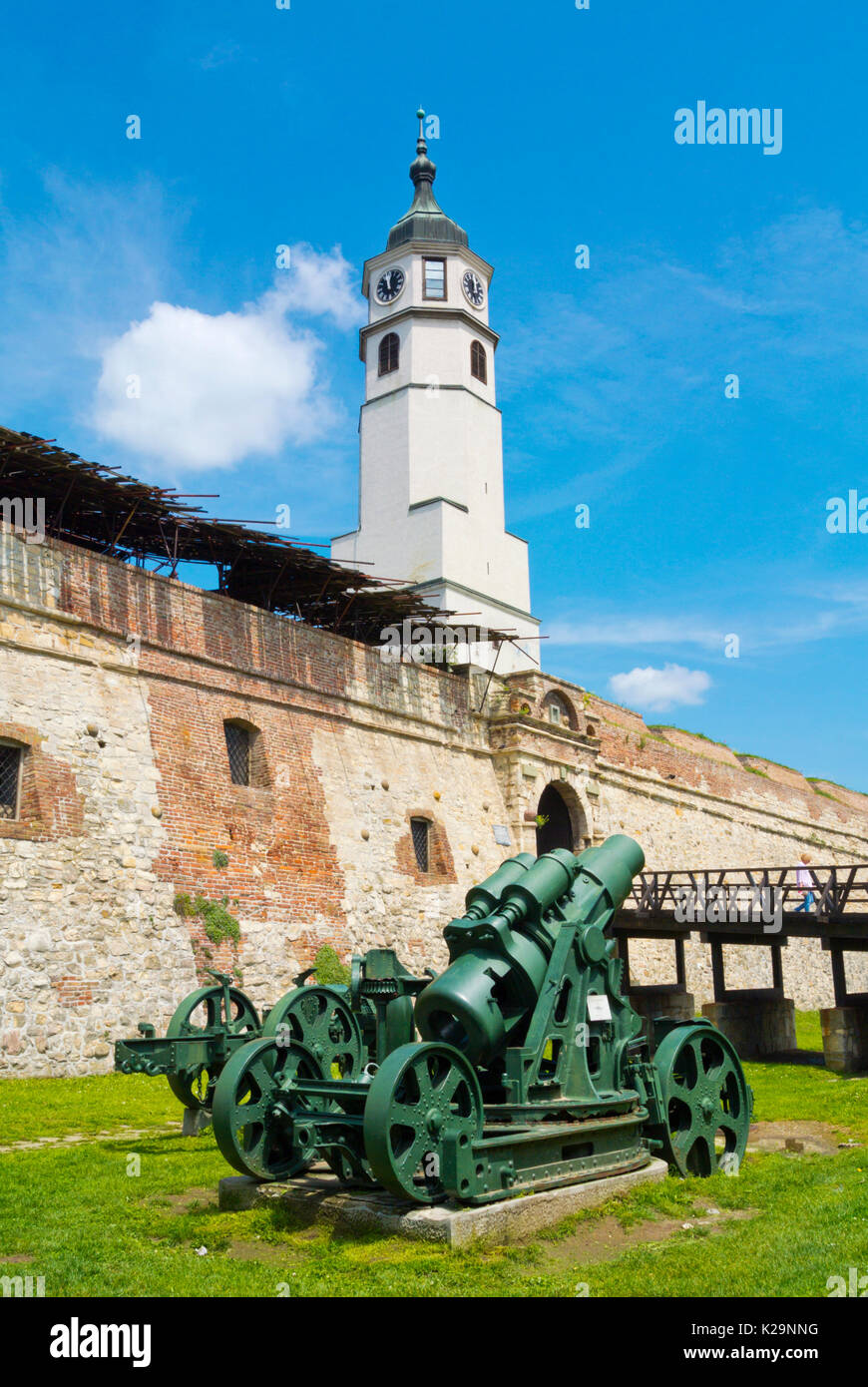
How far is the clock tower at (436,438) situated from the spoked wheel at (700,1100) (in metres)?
19.0

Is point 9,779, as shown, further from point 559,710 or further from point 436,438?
point 436,438

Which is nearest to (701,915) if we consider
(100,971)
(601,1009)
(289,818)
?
(289,818)

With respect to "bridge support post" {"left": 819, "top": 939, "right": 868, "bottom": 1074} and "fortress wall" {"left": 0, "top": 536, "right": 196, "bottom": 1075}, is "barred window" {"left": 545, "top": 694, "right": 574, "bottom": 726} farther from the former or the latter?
"fortress wall" {"left": 0, "top": 536, "right": 196, "bottom": 1075}

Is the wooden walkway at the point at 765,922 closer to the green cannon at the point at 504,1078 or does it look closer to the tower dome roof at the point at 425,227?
the green cannon at the point at 504,1078

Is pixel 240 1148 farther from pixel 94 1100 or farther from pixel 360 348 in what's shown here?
pixel 360 348

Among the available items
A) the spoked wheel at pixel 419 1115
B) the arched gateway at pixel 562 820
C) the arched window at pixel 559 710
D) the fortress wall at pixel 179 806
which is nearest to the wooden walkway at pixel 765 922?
the arched gateway at pixel 562 820

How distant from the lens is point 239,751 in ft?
55.3

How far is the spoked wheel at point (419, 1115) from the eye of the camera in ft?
19.5

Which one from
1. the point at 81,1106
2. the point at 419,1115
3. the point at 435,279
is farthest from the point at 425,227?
the point at 419,1115

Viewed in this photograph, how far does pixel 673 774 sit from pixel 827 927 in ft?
40.9

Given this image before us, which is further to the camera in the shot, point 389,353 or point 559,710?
point 389,353

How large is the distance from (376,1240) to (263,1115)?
4.35ft

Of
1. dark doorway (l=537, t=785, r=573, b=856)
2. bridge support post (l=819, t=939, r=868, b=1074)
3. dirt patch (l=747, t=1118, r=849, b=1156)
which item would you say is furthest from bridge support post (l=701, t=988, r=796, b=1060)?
dark doorway (l=537, t=785, r=573, b=856)
